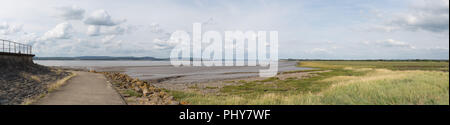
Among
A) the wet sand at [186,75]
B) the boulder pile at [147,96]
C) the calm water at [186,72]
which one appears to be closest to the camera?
the boulder pile at [147,96]

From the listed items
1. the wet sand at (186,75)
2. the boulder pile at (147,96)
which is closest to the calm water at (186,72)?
the wet sand at (186,75)

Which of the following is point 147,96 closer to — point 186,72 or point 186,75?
point 186,75

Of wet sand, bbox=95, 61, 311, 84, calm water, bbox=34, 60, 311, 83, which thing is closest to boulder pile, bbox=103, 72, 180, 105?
wet sand, bbox=95, 61, 311, 84

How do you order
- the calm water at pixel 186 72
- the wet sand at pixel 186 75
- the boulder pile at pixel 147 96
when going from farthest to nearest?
the calm water at pixel 186 72 < the wet sand at pixel 186 75 < the boulder pile at pixel 147 96

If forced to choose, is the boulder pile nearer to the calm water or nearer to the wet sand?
the wet sand

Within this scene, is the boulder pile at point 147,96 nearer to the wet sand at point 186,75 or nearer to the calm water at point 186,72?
the wet sand at point 186,75

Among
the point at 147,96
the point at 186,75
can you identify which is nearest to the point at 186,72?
the point at 186,75

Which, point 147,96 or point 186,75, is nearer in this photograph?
point 147,96

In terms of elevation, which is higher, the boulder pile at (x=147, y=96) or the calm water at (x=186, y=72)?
the boulder pile at (x=147, y=96)

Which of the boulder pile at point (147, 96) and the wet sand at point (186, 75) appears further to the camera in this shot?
the wet sand at point (186, 75)
